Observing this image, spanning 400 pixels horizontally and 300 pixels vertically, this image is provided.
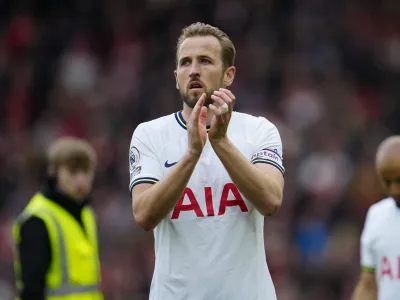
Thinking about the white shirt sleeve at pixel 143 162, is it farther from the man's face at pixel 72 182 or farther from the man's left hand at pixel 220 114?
the man's face at pixel 72 182

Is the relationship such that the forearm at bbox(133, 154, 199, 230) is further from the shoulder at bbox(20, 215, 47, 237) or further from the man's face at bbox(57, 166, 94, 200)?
the man's face at bbox(57, 166, 94, 200)

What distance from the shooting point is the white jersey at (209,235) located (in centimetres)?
486

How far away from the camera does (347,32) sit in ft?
51.3

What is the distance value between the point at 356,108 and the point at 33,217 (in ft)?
28.9

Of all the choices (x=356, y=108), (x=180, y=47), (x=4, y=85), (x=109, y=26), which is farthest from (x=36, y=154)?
(x=180, y=47)

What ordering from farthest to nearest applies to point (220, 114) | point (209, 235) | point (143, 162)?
point (143, 162)
point (209, 235)
point (220, 114)

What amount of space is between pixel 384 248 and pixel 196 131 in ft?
6.07

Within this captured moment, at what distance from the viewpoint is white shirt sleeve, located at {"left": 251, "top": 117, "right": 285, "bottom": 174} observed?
4.97m

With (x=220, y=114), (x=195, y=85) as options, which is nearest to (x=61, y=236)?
(x=195, y=85)

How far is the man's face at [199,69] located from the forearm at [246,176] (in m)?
0.34

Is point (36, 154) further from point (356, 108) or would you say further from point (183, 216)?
point (183, 216)

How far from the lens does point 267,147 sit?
5.03m

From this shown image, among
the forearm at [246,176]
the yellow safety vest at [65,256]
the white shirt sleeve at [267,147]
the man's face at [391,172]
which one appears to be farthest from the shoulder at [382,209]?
the yellow safety vest at [65,256]

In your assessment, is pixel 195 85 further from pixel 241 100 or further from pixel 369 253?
pixel 241 100
